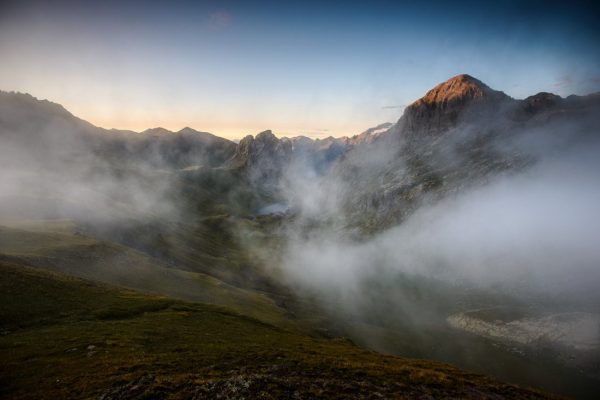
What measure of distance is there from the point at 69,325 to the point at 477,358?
11817 cm

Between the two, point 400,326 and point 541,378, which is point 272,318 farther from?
point 541,378

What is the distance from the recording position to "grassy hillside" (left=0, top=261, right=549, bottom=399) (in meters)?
34.4

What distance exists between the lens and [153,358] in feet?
139

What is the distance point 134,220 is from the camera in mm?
197625

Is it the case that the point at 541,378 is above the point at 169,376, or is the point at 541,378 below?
below

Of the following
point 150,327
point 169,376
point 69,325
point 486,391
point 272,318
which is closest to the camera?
point 169,376

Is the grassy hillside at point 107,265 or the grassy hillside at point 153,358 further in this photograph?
the grassy hillside at point 107,265

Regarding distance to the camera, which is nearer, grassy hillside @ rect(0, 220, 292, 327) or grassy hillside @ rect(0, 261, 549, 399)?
grassy hillside @ rect(0, 261, 549, 399)

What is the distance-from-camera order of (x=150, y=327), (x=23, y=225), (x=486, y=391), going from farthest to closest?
(x=23, y=225), (x=150, y=327), (x=486, y=391)

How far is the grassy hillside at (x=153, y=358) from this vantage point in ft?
113

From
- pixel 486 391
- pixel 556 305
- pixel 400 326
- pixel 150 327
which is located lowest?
pixel 400 326

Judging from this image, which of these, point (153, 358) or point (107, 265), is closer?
point (153, 358)

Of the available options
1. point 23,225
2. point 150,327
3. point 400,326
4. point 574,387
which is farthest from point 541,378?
point 23,225

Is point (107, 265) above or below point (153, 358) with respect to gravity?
below
